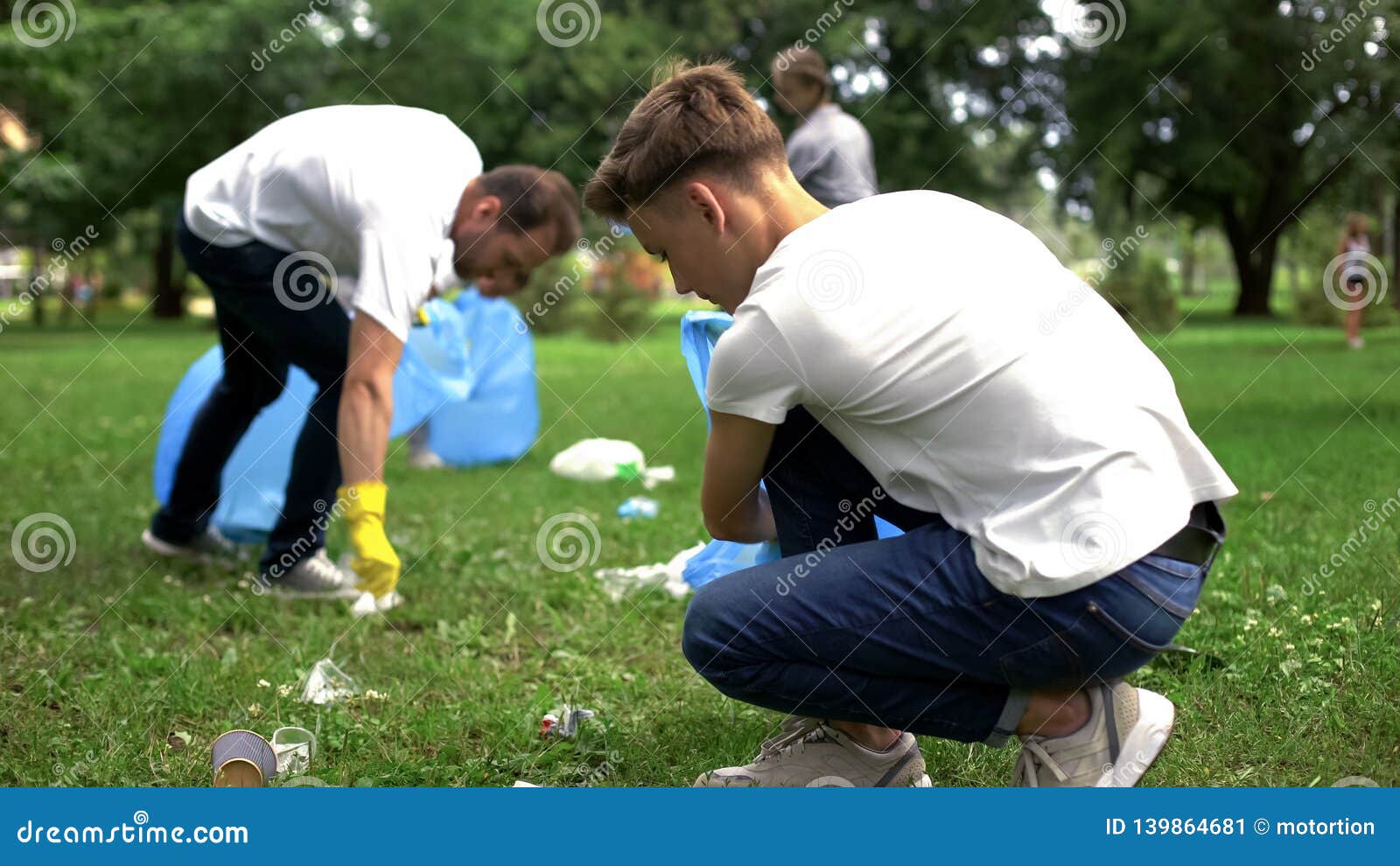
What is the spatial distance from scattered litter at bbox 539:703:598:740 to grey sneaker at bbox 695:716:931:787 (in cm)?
40

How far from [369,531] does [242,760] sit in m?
0.87

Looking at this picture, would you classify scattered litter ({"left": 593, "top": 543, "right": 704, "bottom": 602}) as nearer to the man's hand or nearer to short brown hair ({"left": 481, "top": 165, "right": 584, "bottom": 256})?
the man's hand

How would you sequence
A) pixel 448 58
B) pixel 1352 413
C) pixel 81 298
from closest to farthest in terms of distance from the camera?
pixel 1352 413 → pixel 448 58 → pixel 81 298

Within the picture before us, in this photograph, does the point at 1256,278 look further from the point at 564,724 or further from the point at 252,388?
the point at 564,724

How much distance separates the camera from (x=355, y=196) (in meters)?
3.54

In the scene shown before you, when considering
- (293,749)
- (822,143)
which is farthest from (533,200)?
(822,143)

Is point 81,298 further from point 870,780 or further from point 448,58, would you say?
point 870,780

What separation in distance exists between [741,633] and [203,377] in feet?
10.9

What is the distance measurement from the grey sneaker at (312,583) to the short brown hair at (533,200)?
1.18m

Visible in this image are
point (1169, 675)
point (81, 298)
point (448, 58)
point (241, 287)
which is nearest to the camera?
point (1169, 675)

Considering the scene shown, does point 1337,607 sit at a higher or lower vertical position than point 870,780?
higher

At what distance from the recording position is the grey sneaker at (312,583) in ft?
12.9

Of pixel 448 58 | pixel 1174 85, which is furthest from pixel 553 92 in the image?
pixel 1174 85

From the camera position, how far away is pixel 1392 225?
2294cm
